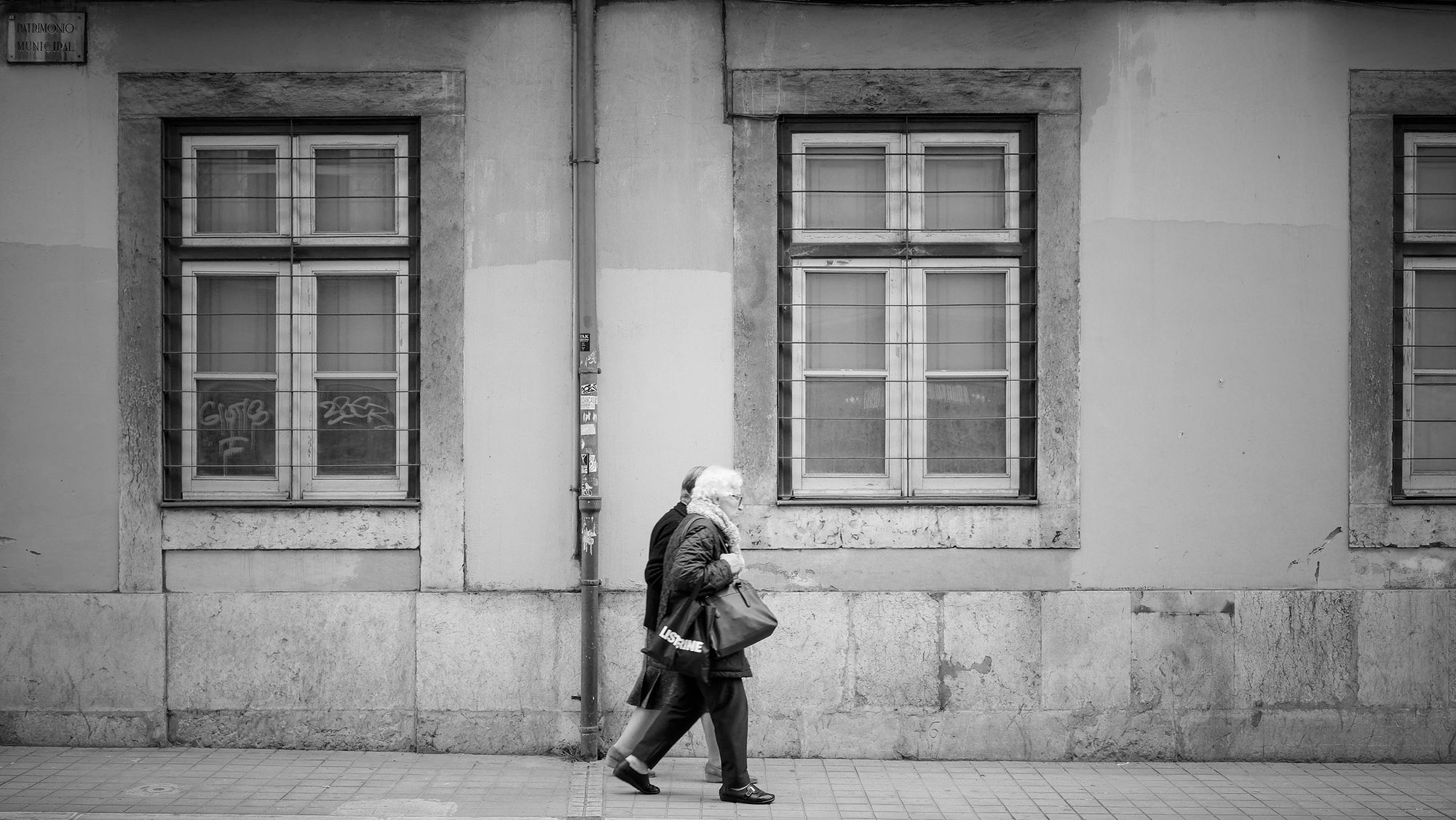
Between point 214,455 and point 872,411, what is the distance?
159 inches

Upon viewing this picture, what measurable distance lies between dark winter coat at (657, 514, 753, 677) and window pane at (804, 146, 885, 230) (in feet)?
7.55

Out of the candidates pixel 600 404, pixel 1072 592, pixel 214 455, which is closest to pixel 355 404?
pixel 214 455

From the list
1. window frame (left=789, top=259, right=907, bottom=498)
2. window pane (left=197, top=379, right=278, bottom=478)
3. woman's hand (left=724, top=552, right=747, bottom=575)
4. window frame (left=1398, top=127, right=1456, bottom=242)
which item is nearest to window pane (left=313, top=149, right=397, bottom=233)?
window pane (left=197, top=379, right=278, bottom=478)

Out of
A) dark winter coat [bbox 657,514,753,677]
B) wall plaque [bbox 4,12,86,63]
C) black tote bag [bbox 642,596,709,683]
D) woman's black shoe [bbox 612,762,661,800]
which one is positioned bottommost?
woman's black shoe [bbox 612,762,661,800]

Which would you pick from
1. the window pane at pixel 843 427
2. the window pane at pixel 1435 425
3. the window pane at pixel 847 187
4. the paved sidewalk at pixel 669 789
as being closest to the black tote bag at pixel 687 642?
the paved sidewalk at pixel 669 789

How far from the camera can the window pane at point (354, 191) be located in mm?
7102

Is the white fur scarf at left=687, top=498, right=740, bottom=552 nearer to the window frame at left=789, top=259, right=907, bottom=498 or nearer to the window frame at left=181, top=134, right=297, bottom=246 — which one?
the window frame at left=789, top=259, right=907, bottom=498

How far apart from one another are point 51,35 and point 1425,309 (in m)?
8.40

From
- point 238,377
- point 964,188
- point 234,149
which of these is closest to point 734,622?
point 964,188

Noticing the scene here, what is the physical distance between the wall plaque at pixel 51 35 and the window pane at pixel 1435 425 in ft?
27.1

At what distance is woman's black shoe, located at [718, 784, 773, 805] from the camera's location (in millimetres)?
5828

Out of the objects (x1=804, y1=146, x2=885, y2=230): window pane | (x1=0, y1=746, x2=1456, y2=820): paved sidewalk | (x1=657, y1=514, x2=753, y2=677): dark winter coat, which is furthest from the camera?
(x1=804, y1=146, x2=885, y2=230): window pane

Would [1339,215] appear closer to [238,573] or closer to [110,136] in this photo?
[238,573]

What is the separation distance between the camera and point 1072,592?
682 centimetres
